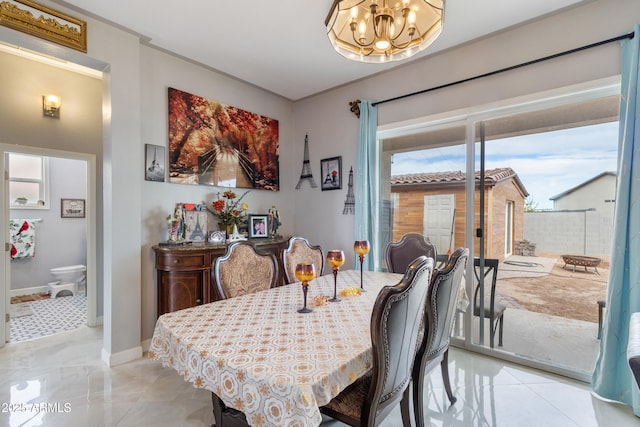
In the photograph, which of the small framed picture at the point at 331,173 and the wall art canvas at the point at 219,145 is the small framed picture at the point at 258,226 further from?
the small framed picture at the point at 331,173

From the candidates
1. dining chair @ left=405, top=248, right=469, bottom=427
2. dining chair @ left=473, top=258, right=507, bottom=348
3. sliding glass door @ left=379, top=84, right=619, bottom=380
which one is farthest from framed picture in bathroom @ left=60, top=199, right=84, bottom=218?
dining chair @ left=473, top=258, right=507, bottom=348

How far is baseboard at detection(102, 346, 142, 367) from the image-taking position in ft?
8.41

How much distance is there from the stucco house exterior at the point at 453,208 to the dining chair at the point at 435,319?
4.52 ft

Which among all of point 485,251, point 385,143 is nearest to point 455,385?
point 485,251

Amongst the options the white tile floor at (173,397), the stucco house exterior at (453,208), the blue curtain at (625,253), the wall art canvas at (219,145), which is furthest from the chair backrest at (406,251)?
the wall art canvas at (219,145)

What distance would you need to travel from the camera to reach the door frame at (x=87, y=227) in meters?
2.93

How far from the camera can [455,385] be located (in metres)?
2.27

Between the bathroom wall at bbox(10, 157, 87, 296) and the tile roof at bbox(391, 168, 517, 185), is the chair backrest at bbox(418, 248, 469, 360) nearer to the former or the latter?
the tile roof at bbox(391, 168, 517, 185)

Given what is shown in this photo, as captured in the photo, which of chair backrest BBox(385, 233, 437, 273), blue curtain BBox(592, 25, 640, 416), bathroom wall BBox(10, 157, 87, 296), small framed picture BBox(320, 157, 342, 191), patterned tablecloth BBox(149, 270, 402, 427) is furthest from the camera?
bathroom wall BBox(10, 157, 87, 296)

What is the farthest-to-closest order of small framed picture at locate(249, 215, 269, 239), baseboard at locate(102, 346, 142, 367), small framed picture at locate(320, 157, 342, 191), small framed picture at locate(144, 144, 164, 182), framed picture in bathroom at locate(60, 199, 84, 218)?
A: framed picture in bathroom at locate(60, 199, 84, 218) → small framed picture at locate(320, 157, 342, 191) → small framed picture at locate(249, 215, 269, 239) → small framed picture at locate(144, 144, 164, 182) → baseboard at locate(102, 346, 142, 367)

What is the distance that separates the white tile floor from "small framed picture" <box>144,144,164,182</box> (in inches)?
66.4

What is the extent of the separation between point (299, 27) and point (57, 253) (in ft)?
17.8

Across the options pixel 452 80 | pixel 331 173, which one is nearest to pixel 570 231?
pixel 452 80

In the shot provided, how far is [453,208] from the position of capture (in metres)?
3.04
